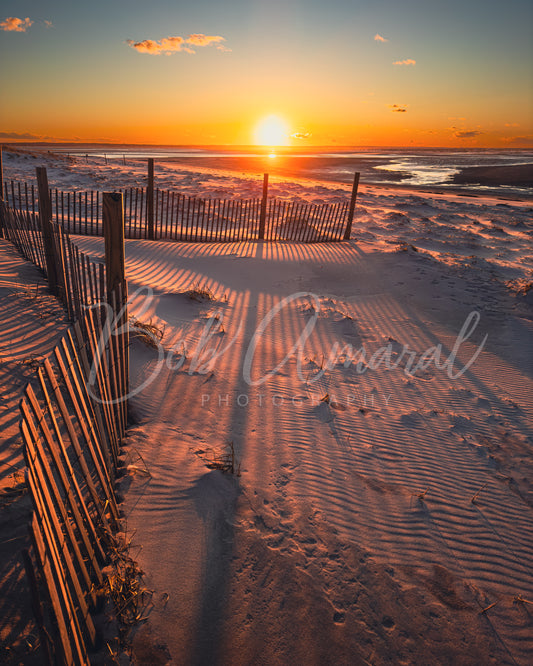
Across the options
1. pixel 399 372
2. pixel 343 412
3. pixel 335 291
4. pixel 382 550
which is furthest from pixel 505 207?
pixel 382 550

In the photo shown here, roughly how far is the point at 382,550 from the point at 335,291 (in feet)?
22.7

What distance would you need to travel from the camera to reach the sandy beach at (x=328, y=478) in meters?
2.28

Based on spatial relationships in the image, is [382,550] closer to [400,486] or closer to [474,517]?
[400,486]

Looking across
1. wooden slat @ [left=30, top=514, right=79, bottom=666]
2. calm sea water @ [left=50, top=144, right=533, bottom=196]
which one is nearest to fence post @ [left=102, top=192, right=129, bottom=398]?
wooden slat @ [left=30, top=514, right=79, bottom=666]

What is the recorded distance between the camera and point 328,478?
3.46 metres

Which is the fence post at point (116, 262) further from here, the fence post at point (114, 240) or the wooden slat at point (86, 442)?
the wooden slat at point (86, 442)

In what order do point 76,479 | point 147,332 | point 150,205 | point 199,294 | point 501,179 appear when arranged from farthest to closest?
point 501,179, point 150,205, point 199,294, point 147,332, point 76,479

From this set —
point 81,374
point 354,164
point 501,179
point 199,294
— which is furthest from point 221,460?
point 354,164

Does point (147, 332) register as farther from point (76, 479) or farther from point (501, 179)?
point (501, 179)

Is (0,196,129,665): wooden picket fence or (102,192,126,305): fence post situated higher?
(102,192,126,305): fence post

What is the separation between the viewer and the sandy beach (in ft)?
7.48

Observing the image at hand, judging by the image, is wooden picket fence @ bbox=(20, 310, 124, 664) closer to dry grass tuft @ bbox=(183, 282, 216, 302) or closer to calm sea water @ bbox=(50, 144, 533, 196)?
dry grass tuft @ bbox=(183, 282, 216, 302)

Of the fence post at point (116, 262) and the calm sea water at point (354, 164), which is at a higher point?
the calm sea water at point (354, 164)

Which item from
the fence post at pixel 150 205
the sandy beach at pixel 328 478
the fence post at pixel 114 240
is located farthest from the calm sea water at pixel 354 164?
the fence post at pixel 114 240
